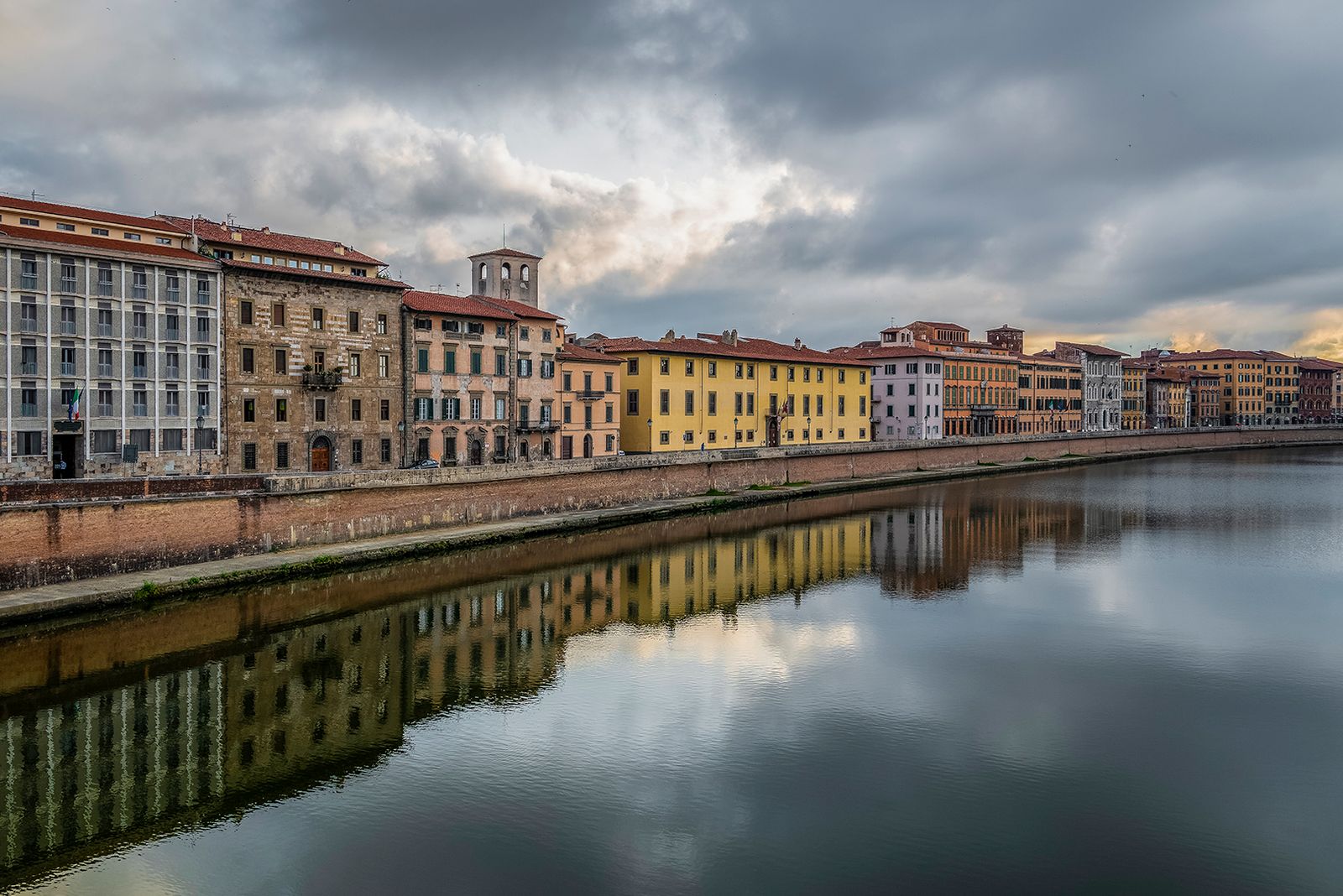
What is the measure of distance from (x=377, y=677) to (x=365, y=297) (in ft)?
82.3

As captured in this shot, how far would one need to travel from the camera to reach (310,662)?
2461 cm

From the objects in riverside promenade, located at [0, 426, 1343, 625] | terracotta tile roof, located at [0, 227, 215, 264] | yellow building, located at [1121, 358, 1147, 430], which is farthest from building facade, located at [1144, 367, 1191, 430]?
terracotta tile roof, located at [0, 227, 215, 264]

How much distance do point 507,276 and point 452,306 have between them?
338 inches

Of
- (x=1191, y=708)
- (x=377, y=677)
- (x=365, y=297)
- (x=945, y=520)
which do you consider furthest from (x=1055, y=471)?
(x=377, y=677)

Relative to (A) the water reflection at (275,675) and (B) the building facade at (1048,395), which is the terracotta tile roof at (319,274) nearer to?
(A) the water reflection at (275,675)

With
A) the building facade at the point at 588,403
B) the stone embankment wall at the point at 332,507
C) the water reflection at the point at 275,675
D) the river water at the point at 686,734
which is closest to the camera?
the river water at the point at 686,734

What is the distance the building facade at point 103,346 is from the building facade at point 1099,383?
97801mm

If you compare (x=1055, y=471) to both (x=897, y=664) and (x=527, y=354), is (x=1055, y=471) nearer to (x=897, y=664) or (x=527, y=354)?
(x=527, y=354)

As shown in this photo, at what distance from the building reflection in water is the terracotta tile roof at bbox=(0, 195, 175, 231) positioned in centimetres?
1853

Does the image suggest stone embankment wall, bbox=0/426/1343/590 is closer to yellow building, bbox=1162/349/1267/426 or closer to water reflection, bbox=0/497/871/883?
water reflection, bbox=0/497/871/883

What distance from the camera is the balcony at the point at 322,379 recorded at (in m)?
42.1

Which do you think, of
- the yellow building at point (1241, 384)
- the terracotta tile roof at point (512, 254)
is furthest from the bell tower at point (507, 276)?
the yellow building at point (1241, 384)

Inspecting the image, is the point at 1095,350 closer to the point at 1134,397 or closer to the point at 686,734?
the point at 1134,397

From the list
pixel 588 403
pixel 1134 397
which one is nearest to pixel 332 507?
pixel 588 403
